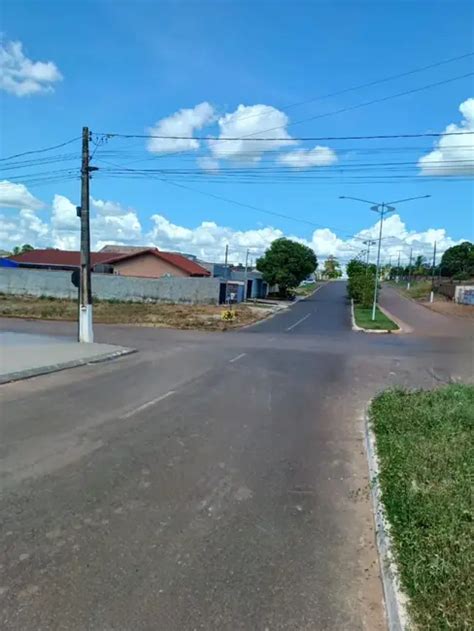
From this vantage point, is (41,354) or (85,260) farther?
(85,260)

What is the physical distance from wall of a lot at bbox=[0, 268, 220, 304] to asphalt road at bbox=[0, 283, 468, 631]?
34482 mm

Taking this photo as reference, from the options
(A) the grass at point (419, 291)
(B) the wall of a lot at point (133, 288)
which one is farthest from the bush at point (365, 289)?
(A) the grass at point (419, 291)

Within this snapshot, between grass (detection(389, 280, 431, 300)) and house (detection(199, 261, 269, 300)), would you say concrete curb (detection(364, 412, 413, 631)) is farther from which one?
grass (detection(389, 280, 431, 300))

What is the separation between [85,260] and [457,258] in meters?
132

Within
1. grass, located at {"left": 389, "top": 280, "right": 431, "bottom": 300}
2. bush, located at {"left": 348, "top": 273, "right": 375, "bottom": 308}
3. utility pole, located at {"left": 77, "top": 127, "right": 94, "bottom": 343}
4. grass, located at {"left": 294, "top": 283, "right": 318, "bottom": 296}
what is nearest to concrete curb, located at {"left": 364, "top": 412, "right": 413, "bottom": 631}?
utility pole, located at {"left": 77, "top": 127, "right": 94, "bottom": 343}

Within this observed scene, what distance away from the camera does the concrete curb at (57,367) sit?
10.6 meters

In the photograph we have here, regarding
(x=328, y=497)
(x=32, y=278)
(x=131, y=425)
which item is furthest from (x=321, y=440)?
(x=32, y=278)

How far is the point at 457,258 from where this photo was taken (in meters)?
133

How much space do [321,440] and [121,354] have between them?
32.2ft

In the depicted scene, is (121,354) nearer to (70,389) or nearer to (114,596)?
(70,389)

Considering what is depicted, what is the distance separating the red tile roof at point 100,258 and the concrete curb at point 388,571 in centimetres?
5072

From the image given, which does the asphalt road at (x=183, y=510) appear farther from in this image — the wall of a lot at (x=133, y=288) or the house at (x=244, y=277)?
the house at (x=244, y=277)

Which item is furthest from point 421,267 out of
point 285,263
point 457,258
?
point 285,263

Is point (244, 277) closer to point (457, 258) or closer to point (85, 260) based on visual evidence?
point (85, 260)
